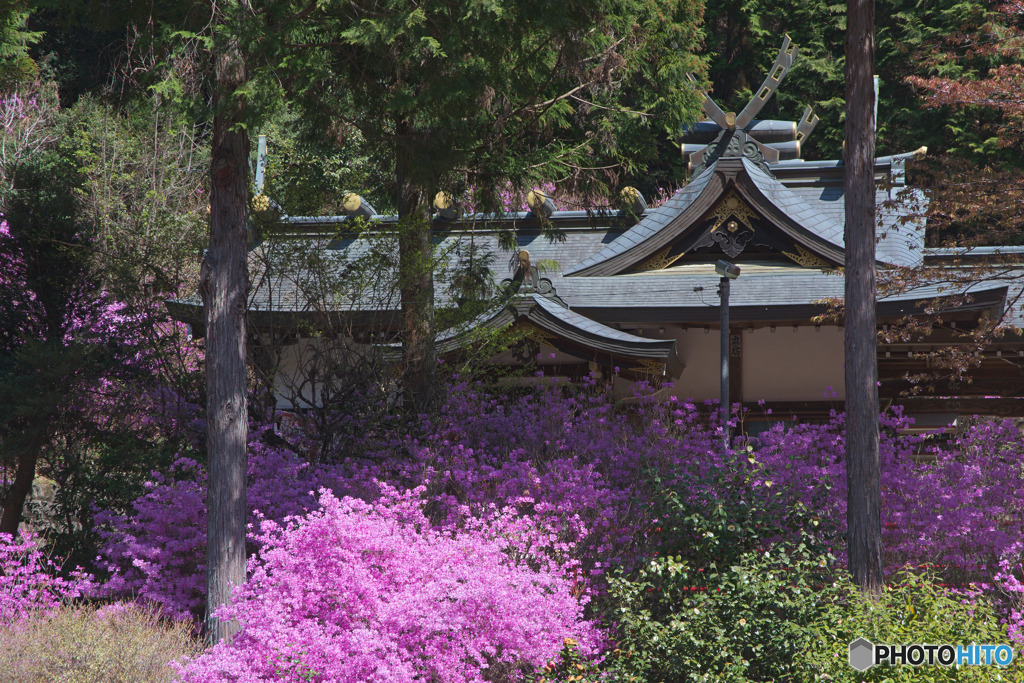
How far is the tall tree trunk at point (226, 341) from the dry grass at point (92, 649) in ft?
1.28

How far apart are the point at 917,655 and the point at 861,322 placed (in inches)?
83.8

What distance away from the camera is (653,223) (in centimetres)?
1141

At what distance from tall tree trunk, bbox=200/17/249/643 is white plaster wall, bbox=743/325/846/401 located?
7503 millimetres

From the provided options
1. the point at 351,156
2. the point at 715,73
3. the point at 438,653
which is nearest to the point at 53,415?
the point at 438,653

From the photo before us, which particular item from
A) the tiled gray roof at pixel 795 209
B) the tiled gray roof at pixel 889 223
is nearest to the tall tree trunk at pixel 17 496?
the tiled gray roof at pixel 795 209

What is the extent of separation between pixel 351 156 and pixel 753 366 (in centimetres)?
1200

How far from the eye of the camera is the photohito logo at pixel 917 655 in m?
4.91

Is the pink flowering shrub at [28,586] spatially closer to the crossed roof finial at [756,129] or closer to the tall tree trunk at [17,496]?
the tall tree trunk at [17,496]

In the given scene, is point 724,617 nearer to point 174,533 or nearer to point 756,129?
point 174,533

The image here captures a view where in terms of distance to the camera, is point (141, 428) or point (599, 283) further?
point (599, 283)

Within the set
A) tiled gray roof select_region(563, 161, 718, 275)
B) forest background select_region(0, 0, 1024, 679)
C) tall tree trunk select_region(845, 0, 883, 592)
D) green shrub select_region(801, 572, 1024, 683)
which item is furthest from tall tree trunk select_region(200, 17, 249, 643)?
tiled gray roof select_region(563, 161, 718, 275)

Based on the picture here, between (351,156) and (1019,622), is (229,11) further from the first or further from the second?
(351,156)

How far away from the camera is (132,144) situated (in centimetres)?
1736

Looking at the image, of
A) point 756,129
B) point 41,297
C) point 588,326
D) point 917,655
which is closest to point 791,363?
point 588,326
